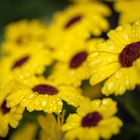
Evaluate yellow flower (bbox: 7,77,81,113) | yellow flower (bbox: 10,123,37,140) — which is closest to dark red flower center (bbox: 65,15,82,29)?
yellow flower (bbox: 10,123,37,140)

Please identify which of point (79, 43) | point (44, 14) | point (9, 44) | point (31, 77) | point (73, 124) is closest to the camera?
point (73, 124)

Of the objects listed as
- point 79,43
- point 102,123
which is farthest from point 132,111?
point 79,43

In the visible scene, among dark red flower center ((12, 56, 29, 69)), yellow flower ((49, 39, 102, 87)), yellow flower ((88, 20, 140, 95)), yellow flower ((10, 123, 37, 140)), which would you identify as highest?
yellow flower ((88, 20, 140, 95))

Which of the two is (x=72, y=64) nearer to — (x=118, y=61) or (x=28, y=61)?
(x=28, y=61)

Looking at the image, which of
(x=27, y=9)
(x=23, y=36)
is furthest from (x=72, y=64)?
(x=27, y=9)

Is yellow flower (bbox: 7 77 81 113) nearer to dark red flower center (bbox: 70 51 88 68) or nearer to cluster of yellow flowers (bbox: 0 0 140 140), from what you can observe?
cluster of yellow flowers (bbox: 0 0 140 140)

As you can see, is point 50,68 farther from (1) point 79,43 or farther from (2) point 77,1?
(2) point 77,1
